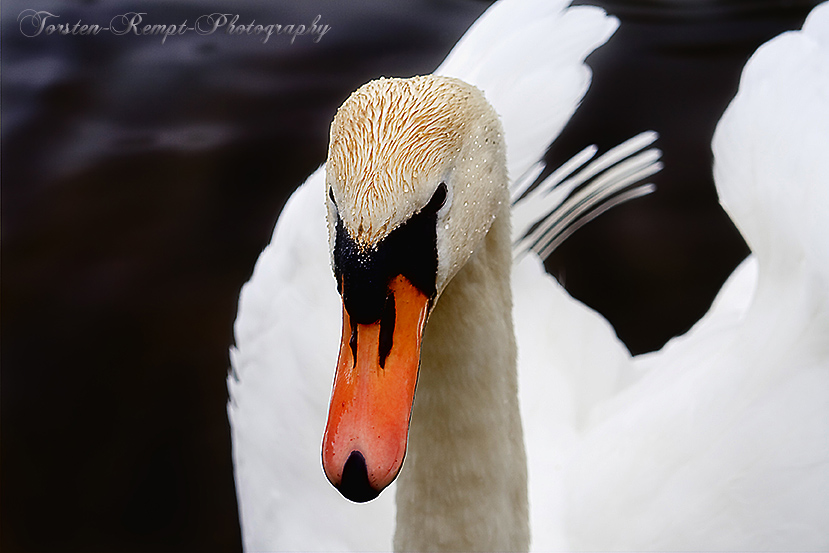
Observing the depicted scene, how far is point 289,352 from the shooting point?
1.97m

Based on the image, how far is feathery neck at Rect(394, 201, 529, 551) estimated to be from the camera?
1.11 metres

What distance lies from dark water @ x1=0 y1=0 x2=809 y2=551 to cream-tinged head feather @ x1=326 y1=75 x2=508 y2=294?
1.62 meters

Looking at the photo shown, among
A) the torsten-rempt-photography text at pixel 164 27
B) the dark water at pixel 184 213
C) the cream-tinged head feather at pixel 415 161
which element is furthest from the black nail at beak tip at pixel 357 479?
the torsten-rempt-photography text at pixel 164 27

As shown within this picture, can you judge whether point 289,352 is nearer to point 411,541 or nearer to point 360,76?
point 411,541

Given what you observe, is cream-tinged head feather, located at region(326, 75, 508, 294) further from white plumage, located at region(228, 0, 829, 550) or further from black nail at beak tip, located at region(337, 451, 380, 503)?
white plumage, located at region(228, 0, 829, 550)

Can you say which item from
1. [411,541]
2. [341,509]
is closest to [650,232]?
[341,509]

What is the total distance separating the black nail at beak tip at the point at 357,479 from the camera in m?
0.86

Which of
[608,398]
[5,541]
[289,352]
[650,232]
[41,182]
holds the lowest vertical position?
[650,232]

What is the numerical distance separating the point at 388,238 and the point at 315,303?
3.69 ft

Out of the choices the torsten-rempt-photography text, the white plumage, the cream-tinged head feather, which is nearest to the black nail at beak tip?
the cream-tinged head feather

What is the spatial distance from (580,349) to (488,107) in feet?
3.52

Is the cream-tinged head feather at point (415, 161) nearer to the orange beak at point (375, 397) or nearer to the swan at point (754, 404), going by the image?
the orange beak at point (375, 397)

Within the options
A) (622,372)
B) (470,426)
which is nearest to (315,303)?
(622,372)

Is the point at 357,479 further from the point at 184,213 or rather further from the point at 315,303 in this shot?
the point at 184,213
